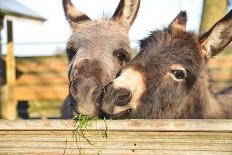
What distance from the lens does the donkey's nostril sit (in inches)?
107

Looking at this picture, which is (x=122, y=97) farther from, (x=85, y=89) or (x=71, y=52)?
(x=71, y=52)

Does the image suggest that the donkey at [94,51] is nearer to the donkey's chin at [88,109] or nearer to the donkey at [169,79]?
the donkey's chin at [88,109]

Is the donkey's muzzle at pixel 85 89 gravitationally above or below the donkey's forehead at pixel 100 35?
below

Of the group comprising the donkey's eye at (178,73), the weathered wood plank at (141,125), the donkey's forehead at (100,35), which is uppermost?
the donkey's forehead at (100,35)

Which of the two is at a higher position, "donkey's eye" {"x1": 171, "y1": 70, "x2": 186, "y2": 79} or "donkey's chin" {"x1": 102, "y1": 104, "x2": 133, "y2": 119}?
"donkey's eye" {"x1": 171, "y1": 70, "x2": 186, "y2": 79}

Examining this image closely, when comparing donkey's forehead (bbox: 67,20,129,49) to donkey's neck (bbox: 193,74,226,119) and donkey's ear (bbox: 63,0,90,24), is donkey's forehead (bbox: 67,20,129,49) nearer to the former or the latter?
donkey's ear (bbox: 63,0,90,24)

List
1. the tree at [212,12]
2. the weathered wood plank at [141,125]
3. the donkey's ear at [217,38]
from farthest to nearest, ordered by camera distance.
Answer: the tree at [212,12], the donkey's ear at [217,38], the weathered wood plank at [141,125]

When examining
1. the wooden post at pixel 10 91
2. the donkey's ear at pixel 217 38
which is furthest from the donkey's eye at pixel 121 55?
the wooden post at pixel 10 91

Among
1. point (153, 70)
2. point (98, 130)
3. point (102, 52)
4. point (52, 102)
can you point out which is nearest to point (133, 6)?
point (102, 52)

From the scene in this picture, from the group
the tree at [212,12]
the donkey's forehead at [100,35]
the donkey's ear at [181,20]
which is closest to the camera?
the donkey's ear at [181,20]

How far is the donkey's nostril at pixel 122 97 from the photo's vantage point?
2709 millimetres

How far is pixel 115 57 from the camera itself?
4.04 meters

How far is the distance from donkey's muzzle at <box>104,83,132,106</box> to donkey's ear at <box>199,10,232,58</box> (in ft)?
3.21

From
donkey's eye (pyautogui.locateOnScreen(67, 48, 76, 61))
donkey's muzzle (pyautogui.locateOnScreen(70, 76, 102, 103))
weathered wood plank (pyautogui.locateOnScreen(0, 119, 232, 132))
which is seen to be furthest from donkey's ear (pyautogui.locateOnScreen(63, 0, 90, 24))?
weathered wood plank (pyautogui.locateOnScreen(0, 119, 232, 132))
